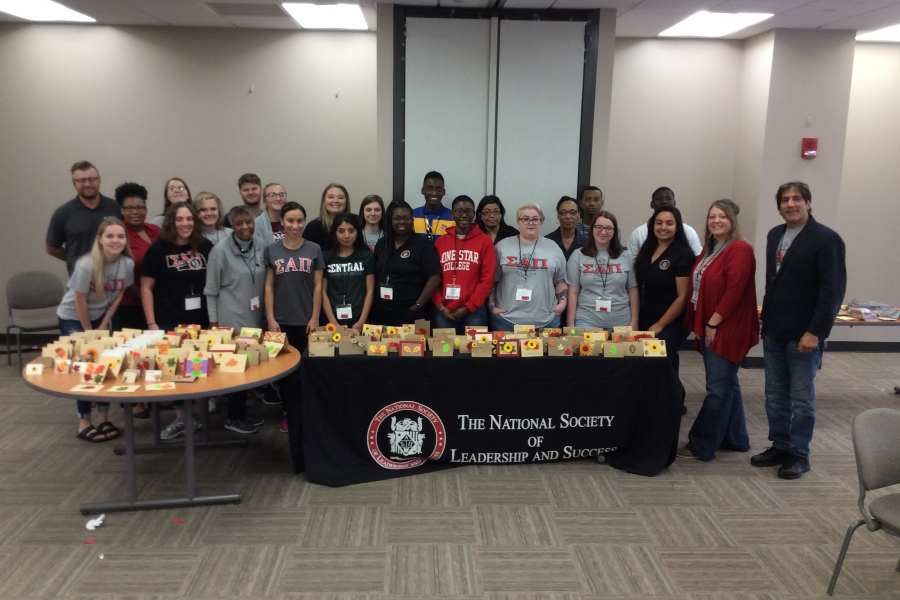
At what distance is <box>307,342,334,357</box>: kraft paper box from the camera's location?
3404mm

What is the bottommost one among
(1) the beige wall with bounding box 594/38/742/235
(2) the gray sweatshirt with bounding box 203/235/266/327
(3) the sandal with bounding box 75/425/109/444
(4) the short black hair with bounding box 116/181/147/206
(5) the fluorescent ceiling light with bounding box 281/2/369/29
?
(3) the sandal with bounding box 75/425/109/444

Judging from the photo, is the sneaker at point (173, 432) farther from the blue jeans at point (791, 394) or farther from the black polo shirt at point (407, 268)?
the blue jeans at point (791, 394)

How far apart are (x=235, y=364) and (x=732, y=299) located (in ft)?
8.61

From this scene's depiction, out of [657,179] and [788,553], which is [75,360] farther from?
[657,179]

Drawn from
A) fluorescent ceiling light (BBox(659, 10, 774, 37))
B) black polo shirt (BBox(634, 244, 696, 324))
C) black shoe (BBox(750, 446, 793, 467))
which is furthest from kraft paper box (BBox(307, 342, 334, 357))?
fluorescent ceiling light (BBox(659, 10, 774, 37))

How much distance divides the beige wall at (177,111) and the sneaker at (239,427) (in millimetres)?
2594

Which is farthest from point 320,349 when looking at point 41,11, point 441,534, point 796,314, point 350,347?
point 41,11

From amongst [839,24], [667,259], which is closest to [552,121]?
[667,259]

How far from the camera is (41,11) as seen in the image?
17.7 ft

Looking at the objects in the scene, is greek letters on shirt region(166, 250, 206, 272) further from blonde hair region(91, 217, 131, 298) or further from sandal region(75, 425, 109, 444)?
sandal region(75, 425, 109, 444)

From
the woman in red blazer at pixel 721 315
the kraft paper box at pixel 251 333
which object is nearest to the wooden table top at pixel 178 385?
the kraft paper box at pixel 251 333

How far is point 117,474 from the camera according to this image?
3613 mm

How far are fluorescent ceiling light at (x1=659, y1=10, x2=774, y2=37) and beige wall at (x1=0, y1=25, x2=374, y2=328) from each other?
271 cm

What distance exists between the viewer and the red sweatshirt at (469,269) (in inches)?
162
